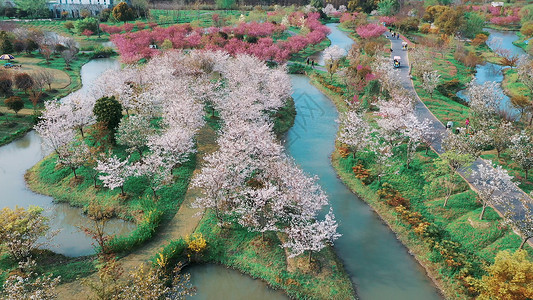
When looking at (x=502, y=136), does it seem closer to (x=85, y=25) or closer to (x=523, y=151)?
(x=523, y=151)

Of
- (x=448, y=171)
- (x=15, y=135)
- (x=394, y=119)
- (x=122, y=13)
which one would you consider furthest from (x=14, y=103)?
(x=122, y=13)

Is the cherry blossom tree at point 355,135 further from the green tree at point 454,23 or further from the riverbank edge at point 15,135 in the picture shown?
the green tree at point 454,23

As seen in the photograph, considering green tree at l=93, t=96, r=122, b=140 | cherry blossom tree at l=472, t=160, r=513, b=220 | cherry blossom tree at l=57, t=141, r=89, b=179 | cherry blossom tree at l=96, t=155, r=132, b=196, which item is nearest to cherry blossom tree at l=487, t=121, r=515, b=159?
cherry blossom tree at l=472, t=160, r=513, b=220

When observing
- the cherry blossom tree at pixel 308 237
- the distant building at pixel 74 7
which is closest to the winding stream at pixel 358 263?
the cherry blossom tree at pixel 308 237

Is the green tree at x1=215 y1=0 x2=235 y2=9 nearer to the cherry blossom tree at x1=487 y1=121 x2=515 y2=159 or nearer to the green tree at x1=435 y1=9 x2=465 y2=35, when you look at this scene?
the green tree at x1=435 y1=9 x2=465 y2=35

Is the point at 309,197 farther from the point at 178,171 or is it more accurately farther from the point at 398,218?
the point at 178,171
